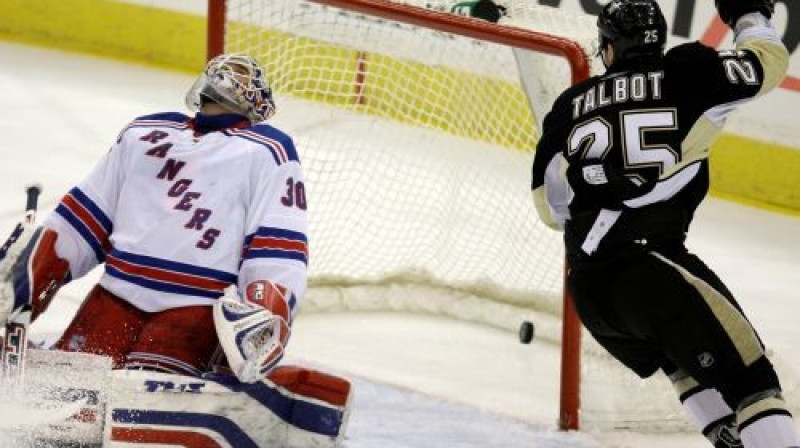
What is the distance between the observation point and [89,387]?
158 inches

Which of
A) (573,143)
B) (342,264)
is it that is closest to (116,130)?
(342,264)

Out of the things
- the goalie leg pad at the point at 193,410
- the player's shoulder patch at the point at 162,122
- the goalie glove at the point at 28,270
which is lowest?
the goalie leg pad at the point at 193,410

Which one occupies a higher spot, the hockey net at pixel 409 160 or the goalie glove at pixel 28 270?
the goalie glove at pixel 28 270

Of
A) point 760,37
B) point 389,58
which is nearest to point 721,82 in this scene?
point 760,37

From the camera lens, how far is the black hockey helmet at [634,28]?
12.8 ft

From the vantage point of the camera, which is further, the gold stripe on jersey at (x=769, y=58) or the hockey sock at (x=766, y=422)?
the gold stripe on jersey at (x=769, y=58)

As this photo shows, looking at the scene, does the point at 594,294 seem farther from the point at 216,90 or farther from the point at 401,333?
the point at 401,333

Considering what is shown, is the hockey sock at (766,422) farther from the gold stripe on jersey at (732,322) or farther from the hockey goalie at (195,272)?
the hockey goalie at (195,272)

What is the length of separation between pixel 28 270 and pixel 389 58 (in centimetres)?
181

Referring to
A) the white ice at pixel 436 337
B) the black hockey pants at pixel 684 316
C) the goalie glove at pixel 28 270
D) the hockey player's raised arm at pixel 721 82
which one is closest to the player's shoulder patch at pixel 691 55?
the hockey player's raised arm at pixel 721 82

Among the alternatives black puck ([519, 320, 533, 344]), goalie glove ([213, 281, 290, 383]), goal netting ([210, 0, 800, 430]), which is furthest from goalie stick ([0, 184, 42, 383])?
black puck ([519, 320, 533, 344])

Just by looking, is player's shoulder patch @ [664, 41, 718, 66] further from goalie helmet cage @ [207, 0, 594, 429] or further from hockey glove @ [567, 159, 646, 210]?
goalie helmet cage @ [207, 0, 594, 429]

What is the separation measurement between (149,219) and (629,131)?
1096mm

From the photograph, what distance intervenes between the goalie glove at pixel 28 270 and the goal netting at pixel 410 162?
1108mm
